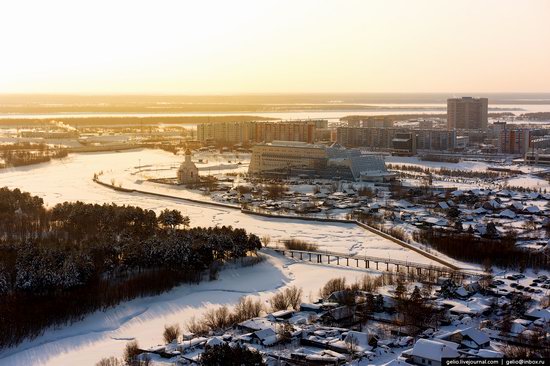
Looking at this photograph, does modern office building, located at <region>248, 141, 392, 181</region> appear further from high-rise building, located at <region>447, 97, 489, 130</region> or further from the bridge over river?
high-rise building, located at <region>447, 97, 489, 130</region>

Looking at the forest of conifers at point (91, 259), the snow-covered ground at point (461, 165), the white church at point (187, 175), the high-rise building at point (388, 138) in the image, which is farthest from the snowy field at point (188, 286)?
the high-rise building at point (388, 138)

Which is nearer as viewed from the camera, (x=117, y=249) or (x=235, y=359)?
(x=235, y=359)

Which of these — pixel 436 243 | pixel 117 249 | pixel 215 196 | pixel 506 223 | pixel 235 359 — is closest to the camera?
pixel 235 359

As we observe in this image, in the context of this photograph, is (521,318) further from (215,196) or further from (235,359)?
(215,196)

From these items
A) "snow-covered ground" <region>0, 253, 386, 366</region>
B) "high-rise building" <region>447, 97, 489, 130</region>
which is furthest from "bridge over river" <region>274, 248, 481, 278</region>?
"high-rise building" <region>447, 97, 489, 130</region>

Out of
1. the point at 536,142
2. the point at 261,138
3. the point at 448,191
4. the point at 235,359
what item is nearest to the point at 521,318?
the point at 235,359

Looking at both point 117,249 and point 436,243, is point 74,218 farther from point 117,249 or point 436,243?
point 436,243

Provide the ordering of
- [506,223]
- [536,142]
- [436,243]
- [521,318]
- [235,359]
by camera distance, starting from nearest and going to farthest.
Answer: [235,359], [521,318], [436,243], [506,223], [536,142]

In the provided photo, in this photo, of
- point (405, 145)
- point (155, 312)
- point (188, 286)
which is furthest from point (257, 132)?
point (155, 312)

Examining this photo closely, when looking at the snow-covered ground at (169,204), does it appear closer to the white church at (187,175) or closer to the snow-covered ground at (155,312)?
the white church at (187,175)
